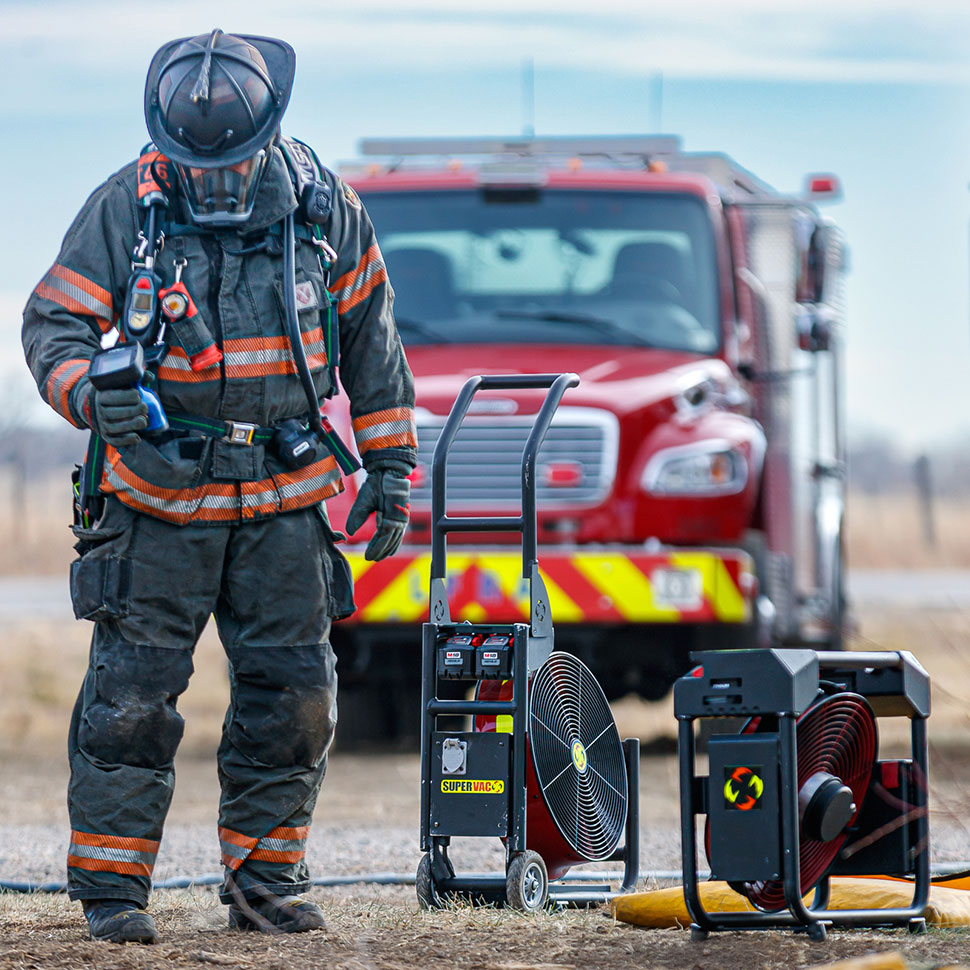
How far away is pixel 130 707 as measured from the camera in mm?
3953

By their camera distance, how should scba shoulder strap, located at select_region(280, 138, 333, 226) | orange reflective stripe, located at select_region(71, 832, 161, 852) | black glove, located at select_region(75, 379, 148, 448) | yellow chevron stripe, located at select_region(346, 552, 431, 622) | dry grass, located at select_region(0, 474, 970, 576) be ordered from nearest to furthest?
black glove, located at select_region(75, 379, 148, 448), orange reflective stripe, located at select_region(71, 832, 161, 852), scba shoulder strap, located at select_region(280, 138, 333, 226), yellow chevron stripe, located at select_region(346, 552, 431, 622), dry grass, located at select_region(0, 474, 970, 576)

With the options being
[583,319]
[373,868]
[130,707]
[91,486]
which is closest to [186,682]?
[130,707]

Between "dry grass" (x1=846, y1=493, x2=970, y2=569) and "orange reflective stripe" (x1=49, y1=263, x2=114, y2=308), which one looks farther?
"dry grass" (x1=846, y1=493, x2=970, y2=569)

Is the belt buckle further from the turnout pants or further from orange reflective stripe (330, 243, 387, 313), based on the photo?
orange reflective stripe (330, 243, 387, 313)

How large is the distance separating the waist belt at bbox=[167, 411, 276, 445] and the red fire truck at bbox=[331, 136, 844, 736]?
11.2 ft

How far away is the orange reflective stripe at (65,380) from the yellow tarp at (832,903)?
1.70 metres

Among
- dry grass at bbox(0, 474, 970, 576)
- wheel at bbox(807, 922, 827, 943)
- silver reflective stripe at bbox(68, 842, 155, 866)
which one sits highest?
silver reflective stripe at bbox(68, 842, 155, 866)

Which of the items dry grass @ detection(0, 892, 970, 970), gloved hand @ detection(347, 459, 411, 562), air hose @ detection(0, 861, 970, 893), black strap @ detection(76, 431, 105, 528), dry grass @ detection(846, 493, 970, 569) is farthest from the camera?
dry grass @ detection(846, 493, 970, 569)

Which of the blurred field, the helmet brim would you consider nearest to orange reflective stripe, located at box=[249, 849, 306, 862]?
the blurred field

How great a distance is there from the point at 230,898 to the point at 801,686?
143cm

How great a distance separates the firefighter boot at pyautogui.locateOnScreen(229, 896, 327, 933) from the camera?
158 inches

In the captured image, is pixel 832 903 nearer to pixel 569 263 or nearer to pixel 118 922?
pixel 118 922

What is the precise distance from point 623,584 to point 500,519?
334 centimetres

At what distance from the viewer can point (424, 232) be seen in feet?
27.2
